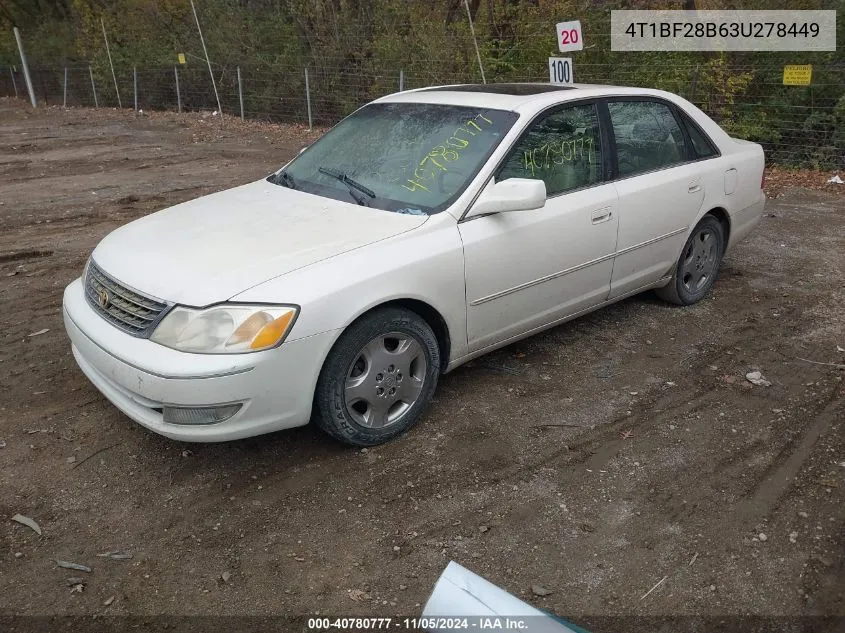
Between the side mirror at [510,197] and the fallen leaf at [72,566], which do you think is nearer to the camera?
the fallen leaf at [72,566]

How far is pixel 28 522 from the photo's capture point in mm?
3100

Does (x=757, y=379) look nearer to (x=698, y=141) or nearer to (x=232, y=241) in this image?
(x=698, y=141)

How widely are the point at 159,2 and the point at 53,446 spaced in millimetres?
22324

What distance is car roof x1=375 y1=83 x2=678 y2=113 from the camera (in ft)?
13.8

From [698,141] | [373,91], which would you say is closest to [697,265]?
[698,141]

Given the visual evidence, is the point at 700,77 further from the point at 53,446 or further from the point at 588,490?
the point at 53,446

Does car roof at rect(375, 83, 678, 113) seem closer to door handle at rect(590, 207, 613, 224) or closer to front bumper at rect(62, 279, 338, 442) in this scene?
door handle at rect(590, 207, 613, 224)

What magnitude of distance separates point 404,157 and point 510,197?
752 mm

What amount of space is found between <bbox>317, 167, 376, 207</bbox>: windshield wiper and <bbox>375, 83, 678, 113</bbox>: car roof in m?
0.73

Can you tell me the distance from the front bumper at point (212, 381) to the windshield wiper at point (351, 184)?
3.31 ft

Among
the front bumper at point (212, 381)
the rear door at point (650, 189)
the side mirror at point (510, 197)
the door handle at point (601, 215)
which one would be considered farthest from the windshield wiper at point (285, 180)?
the rear door at point (650, 189)

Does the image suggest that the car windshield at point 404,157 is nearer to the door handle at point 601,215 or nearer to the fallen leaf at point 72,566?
the door handle at point 601,215

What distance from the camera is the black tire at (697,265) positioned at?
5.23 m

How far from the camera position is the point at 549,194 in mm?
4148
